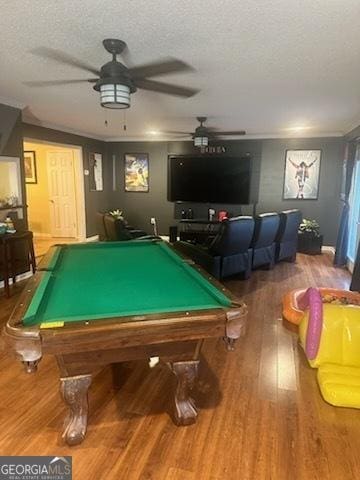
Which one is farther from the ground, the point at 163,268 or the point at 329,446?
the point at 163,268

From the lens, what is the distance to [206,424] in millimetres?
2059

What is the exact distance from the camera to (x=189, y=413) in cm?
205

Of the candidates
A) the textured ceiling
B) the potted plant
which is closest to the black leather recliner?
the textured ceiling

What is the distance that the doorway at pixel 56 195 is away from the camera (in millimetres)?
7363

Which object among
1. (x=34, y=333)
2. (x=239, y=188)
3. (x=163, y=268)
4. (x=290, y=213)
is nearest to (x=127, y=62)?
(x=163, y=268)

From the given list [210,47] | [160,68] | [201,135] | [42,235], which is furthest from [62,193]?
[210,47]

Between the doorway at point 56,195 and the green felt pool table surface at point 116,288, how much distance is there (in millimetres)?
4662

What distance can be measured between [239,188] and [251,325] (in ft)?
14.0

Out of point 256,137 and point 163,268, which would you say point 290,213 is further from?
point 163,268

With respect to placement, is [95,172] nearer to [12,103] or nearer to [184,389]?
[12,103]

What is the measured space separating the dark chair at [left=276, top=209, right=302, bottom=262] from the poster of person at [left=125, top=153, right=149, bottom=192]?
3734mm

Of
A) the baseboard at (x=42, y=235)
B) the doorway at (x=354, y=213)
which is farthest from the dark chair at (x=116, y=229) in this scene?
the doorway at (x=354, y=213)

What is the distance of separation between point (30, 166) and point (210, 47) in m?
6.56

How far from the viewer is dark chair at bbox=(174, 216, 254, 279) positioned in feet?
14.1
